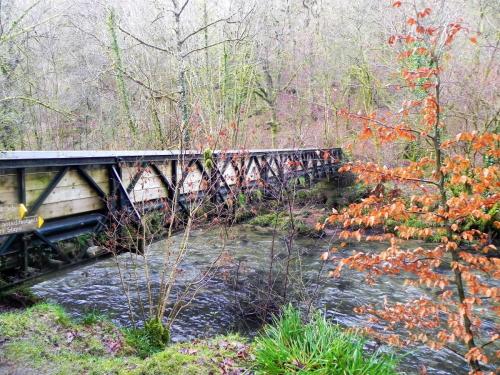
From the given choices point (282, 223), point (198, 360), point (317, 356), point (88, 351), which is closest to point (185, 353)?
point (198, 360)

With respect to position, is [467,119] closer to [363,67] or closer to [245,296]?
[363,67]

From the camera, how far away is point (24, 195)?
5.10 meters

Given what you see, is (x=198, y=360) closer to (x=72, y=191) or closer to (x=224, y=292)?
(x=72, y=191)

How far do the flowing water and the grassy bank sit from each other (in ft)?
3.18

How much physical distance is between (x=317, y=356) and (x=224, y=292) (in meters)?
5.12

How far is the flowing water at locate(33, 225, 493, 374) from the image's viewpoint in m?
7.02

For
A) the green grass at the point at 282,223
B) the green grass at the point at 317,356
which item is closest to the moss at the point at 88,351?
the green grass at the point at 317,356

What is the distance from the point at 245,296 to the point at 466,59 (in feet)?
37.6

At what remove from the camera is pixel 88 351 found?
5.16 m

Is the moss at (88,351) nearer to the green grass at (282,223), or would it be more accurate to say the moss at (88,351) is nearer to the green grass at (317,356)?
the green grass at (317,356)

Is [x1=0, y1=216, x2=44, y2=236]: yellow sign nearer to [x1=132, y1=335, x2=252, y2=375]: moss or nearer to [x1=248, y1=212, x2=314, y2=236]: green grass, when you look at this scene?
[x1=132, y1=335, x2=252, y2=375]: moss

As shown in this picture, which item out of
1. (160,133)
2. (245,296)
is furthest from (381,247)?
(160,133)

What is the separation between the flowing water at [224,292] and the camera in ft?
23.0

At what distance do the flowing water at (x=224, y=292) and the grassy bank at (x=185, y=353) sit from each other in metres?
0.97
